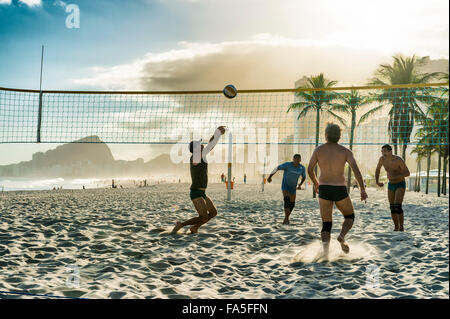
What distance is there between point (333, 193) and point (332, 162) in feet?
1.20

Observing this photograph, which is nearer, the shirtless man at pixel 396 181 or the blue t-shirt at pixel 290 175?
the shirtless man at pixel 396 181

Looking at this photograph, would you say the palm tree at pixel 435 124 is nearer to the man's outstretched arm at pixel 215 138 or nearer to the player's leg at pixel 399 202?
the player's leg at pixel 399 202

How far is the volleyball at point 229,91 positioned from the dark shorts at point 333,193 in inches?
109

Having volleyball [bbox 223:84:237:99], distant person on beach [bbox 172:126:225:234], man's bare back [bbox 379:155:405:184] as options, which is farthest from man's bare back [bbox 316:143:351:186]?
volleyball [bbox 223:84:237:99]

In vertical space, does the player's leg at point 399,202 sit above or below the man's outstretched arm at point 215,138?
below

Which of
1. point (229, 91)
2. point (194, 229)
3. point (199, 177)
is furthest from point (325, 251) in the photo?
point (229, 91)

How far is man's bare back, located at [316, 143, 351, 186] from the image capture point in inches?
173

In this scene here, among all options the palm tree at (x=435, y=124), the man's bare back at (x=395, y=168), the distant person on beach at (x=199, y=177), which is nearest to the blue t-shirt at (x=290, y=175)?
the man's bare back at (x=395, y=168)

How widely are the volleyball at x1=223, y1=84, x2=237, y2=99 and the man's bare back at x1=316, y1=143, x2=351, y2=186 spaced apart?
2548 mm

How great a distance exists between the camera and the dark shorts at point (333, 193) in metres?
4.42

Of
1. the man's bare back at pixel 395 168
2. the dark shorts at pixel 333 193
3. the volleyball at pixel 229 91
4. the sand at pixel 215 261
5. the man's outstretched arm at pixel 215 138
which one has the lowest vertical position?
the sand at pixel 215 261

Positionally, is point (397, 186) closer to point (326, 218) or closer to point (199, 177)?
point (326, 218)

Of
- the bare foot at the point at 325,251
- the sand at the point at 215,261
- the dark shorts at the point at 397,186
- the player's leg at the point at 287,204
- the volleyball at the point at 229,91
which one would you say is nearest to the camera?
the sand at the point at 215,261
